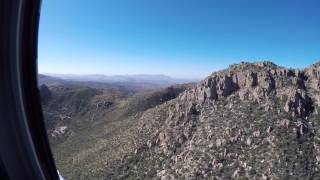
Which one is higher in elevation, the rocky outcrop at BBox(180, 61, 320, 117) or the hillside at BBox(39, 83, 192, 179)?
the rocky outcrop at BBox(180, 61, 320, 117)

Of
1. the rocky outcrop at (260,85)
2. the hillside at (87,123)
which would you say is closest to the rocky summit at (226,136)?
the rocky outcrop at (260,85)

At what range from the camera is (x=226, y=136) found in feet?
96.5

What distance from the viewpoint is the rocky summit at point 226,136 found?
26.8 m

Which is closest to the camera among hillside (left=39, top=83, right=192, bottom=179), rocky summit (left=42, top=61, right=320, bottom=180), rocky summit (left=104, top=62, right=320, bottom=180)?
rocky summit (left=104, top=62, right=320, bottom=180)

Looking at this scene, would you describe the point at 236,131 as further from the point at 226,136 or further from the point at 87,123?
the point at 87,123

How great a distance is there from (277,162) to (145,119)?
49.6 ft

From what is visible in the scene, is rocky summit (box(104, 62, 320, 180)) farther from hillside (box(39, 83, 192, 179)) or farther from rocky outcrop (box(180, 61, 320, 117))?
hillside (box(39, 83, 192, 179))

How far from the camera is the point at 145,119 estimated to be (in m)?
37.8

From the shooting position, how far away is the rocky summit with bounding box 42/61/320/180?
1053 inches

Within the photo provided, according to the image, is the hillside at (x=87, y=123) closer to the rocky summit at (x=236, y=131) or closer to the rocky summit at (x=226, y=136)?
the rocky summit at (x=226, y=136)

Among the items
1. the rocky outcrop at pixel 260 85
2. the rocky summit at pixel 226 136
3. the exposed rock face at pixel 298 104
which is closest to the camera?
the rocky summit at pixel 226 136

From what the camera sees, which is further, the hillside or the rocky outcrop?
the hillside

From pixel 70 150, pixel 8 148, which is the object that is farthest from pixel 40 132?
pixel 70 150

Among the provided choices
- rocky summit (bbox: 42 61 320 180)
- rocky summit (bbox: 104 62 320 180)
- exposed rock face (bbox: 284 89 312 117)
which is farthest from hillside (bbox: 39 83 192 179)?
exposed rock face (bbox: 284 89 312 117)
